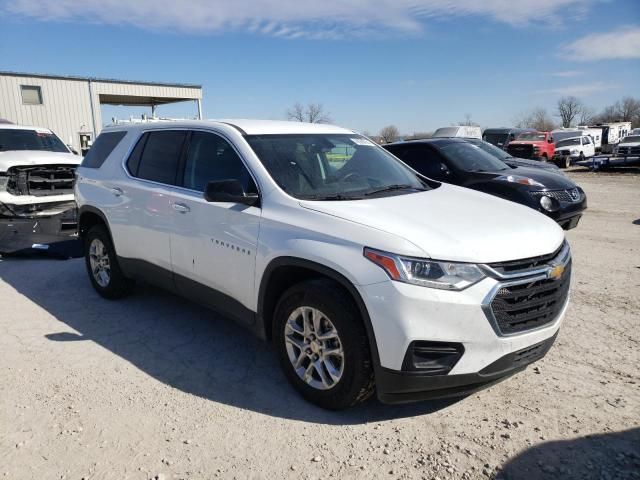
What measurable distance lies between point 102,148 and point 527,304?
14.9 feet

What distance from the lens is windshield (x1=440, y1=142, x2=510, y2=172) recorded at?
25.7 feet

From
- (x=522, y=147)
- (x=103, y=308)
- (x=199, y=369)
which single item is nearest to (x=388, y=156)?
(x=199, y=369)

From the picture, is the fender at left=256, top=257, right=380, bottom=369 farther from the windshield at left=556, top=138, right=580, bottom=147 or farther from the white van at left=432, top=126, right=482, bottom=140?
the windshield at left=556, top=138, right=580, bottom=147

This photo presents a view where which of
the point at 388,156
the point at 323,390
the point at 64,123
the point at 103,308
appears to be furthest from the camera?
the point at 64,123

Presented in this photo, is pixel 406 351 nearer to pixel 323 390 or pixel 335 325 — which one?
pixel 335 325

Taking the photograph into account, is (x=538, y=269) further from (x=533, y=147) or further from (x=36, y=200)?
(x=533, y=147)

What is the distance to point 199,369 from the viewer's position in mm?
3789

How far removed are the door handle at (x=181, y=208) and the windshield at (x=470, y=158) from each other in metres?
5.07

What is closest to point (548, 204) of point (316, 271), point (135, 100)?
point (316, 271)

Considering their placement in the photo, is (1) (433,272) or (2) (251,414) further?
(2) (251,414)

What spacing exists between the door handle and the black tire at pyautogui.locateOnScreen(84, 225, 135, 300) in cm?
138

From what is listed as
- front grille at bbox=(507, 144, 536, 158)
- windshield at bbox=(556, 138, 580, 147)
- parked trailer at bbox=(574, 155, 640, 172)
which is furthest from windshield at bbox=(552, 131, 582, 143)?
front grille at bbox=(507, 144, 536, 158)

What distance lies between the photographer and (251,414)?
318 cm

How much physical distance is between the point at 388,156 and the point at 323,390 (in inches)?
89.8
